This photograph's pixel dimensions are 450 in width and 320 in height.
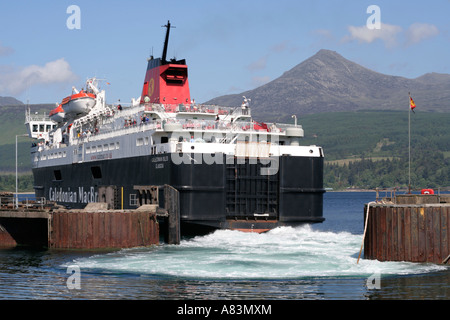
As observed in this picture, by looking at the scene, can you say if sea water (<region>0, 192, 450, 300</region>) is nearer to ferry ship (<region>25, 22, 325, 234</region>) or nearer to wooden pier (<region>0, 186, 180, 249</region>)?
wooden pier (<region>0, 186, 180, 249</region>)

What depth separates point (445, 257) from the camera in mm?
25812

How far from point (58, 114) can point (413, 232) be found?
3879 cm

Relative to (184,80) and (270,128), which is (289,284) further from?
(184,80)

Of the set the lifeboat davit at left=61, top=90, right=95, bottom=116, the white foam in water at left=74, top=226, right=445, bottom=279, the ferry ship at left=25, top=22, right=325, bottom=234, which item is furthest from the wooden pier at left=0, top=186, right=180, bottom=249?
the lifeboat davit at left=61, top=90, right=95, bottom=116

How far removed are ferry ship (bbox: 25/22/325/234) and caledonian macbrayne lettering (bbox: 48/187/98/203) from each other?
0.26m

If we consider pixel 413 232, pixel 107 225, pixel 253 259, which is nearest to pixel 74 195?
pixel 107 225

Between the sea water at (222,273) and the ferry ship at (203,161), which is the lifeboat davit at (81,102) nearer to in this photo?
the ferry ship at (203,161)

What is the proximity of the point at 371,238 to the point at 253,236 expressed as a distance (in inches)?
387

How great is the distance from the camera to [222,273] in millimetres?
25469

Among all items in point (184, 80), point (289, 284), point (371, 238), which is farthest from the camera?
point (184, 80)

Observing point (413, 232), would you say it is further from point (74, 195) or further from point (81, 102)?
point (81, 102)

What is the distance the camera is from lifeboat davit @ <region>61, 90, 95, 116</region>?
178 feet
